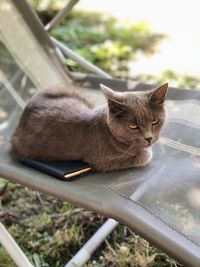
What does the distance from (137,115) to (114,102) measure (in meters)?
0.07

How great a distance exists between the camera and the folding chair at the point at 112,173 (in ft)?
3.40

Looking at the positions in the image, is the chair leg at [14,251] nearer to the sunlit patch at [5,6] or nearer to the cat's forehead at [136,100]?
the cat's forehead at [136,100]

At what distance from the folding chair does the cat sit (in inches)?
2.0

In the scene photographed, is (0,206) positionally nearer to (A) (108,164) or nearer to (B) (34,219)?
(B) (34,219)

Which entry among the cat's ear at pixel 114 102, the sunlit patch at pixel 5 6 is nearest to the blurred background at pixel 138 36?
the sunlit patch at pixel 5 6

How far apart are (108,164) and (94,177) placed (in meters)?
0.06

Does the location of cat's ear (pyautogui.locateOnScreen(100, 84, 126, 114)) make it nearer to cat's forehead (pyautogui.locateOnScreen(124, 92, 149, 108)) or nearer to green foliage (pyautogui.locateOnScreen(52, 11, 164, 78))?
cat's forehead (pyautogui.locateOnScreen(124, 92, 149, 108))

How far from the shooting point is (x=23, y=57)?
1.88m

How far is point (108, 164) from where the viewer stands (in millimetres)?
1294

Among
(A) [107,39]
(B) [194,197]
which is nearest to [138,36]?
(A) [107,39]

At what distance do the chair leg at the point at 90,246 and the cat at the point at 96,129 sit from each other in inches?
14.1

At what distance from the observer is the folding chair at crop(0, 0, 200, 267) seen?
40.8 inches

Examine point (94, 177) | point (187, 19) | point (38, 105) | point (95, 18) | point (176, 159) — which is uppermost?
point (38, 105)

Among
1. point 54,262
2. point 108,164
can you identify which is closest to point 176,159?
point 108,164
